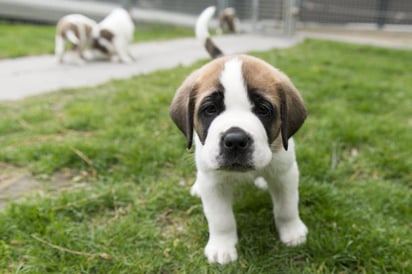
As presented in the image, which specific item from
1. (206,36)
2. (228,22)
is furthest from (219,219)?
(228,22)

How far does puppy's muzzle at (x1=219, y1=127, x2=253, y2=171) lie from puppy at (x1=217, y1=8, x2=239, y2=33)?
13024 mm

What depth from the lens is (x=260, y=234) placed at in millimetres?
2994

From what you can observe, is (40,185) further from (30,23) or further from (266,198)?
(30,23)

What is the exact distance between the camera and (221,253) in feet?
8.93

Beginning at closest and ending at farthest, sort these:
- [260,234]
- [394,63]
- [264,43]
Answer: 1. [260,234]
2. [394,63]
3. [264,43]

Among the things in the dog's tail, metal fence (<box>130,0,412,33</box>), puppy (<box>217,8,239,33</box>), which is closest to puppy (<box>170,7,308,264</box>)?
the dog's tail

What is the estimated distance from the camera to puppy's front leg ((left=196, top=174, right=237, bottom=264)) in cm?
270

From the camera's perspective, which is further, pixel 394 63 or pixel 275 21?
pixel 275 21

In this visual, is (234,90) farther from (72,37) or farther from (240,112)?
(72,37)

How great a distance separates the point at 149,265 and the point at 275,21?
1443 cm

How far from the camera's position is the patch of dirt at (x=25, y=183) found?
3.55 meters

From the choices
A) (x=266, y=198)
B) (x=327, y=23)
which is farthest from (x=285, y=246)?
(x=327, y=23)

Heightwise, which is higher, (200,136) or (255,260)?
(200,136)

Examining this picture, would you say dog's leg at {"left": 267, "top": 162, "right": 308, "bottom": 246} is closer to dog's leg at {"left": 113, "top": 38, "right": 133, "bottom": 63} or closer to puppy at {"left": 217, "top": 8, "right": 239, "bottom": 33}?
dog's leg at {"left": 113, "top": 38, "right": 133, "bottom": 63}
